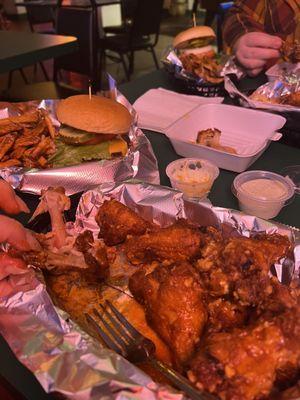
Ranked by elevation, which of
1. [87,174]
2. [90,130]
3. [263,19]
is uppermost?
[263,19]

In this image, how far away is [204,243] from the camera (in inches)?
46.6

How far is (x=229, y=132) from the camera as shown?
2.12m

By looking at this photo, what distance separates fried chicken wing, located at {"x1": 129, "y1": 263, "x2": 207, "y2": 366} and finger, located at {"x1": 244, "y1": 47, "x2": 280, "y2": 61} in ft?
6.55

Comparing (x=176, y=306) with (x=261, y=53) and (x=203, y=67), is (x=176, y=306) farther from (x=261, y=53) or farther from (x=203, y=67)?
(x=261, y=53)

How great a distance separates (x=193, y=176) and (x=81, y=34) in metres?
2.96

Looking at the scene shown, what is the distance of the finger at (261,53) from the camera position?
263 cm

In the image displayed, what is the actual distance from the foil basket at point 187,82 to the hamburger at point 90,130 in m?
0.71

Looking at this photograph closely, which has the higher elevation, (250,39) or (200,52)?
(250,39)

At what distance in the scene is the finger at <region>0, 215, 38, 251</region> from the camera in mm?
1092

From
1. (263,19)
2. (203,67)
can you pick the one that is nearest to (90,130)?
(203,67)

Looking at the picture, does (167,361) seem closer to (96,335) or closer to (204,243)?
(96,335)

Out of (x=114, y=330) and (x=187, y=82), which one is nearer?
(x=114, y=330)

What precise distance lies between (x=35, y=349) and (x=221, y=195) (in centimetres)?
105

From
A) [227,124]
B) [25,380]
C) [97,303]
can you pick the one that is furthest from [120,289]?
[227,124]
